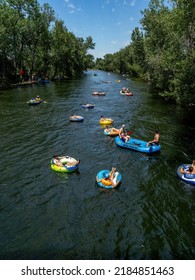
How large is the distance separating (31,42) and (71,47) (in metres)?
24.7

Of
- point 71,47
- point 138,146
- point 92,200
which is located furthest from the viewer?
point 71,47

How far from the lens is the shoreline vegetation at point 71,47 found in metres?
26.1

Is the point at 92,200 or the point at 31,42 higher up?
the point at 31,42

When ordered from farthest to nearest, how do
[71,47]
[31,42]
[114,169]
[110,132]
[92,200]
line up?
[71,47], [31,42], [110,132], [114,169], [92,200]

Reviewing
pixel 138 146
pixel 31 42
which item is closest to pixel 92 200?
pixel 138 146

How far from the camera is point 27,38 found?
5966cm

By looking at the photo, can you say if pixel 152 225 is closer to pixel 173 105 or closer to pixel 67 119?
pixel 67 119

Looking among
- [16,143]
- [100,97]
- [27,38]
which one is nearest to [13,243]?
[16,143]

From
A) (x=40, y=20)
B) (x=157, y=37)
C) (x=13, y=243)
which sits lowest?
(x=13, y=243)

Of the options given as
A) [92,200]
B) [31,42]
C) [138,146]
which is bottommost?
[92,200]

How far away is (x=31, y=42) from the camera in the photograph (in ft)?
203

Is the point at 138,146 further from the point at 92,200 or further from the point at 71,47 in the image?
the point at 71,47

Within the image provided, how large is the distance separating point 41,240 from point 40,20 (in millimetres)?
60745

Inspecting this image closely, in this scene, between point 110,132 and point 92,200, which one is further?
point 110,132
